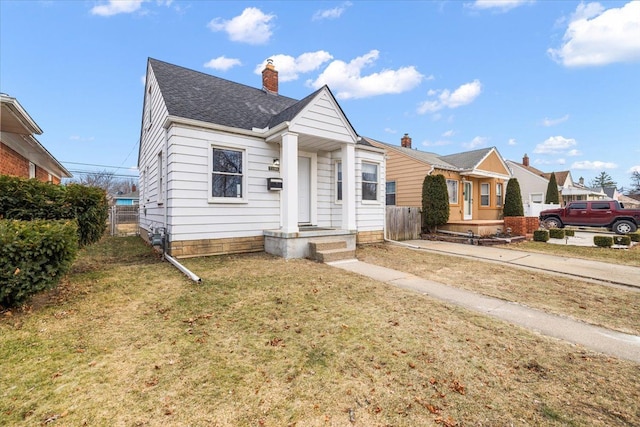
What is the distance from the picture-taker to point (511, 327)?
337cm

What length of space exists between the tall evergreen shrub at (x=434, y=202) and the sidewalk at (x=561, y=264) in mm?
3463

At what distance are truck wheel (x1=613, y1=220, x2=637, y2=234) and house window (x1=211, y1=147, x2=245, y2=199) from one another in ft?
63.5

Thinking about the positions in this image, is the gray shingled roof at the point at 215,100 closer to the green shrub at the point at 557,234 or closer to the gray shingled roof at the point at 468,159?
the gray shingled roof at the point at 468,159

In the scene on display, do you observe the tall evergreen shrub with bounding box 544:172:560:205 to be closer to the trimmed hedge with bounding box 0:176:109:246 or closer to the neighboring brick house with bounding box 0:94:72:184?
the trimmed hedge with bounding box 0:176:109:246

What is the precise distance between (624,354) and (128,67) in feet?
66.6

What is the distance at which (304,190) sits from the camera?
9547 millimetres

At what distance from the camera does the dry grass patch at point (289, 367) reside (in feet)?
6.21

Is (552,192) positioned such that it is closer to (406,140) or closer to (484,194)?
(484,194)

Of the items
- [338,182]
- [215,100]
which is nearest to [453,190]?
[338,182]

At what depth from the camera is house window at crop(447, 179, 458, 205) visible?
603 inches

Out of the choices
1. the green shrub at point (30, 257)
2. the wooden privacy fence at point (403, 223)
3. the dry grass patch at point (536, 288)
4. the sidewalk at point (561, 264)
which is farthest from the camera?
the wooden privacy fence at point (403, 223)

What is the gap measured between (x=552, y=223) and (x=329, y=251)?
16683 millimetres

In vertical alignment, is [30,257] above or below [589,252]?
above

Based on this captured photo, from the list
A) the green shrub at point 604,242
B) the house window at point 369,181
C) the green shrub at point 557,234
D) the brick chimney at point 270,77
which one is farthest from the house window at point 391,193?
the green shrub at point 604,242
